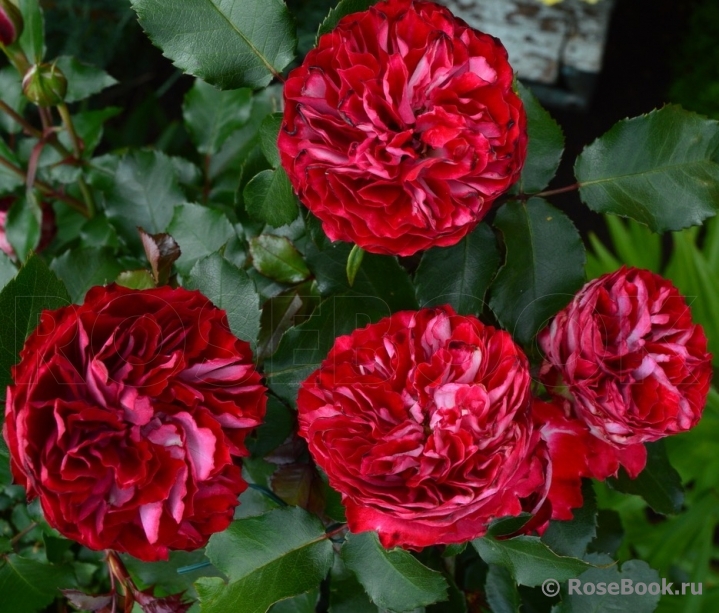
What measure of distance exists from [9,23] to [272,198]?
0.27 meters

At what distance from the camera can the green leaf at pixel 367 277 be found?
1.52ft

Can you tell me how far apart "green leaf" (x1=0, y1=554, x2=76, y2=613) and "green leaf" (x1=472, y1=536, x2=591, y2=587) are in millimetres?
306

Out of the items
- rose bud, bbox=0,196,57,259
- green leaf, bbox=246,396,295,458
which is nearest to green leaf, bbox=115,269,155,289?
green leaf, bbox=246,396,295,458

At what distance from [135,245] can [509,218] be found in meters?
0.32

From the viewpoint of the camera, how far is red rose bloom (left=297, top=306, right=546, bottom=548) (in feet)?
1.13

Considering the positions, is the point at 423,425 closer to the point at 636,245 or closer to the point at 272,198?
the point at 272,198

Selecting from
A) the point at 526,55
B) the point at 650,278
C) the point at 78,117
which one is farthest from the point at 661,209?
the point at 526,55

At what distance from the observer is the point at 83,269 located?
1.77 feet

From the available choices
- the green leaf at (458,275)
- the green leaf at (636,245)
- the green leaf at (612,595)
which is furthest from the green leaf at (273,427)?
the green leaf at (636,245)

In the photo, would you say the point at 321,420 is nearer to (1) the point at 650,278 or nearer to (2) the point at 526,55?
(1) the point at 650,278

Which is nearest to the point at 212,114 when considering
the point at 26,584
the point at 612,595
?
the point at 26,584

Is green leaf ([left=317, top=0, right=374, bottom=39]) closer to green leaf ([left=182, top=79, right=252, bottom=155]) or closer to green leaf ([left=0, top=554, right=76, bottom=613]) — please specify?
green leaf ([left=182, top=79, right=252, bottom=155])

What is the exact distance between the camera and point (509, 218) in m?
0.45

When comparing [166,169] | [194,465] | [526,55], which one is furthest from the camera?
→ [526,55]
